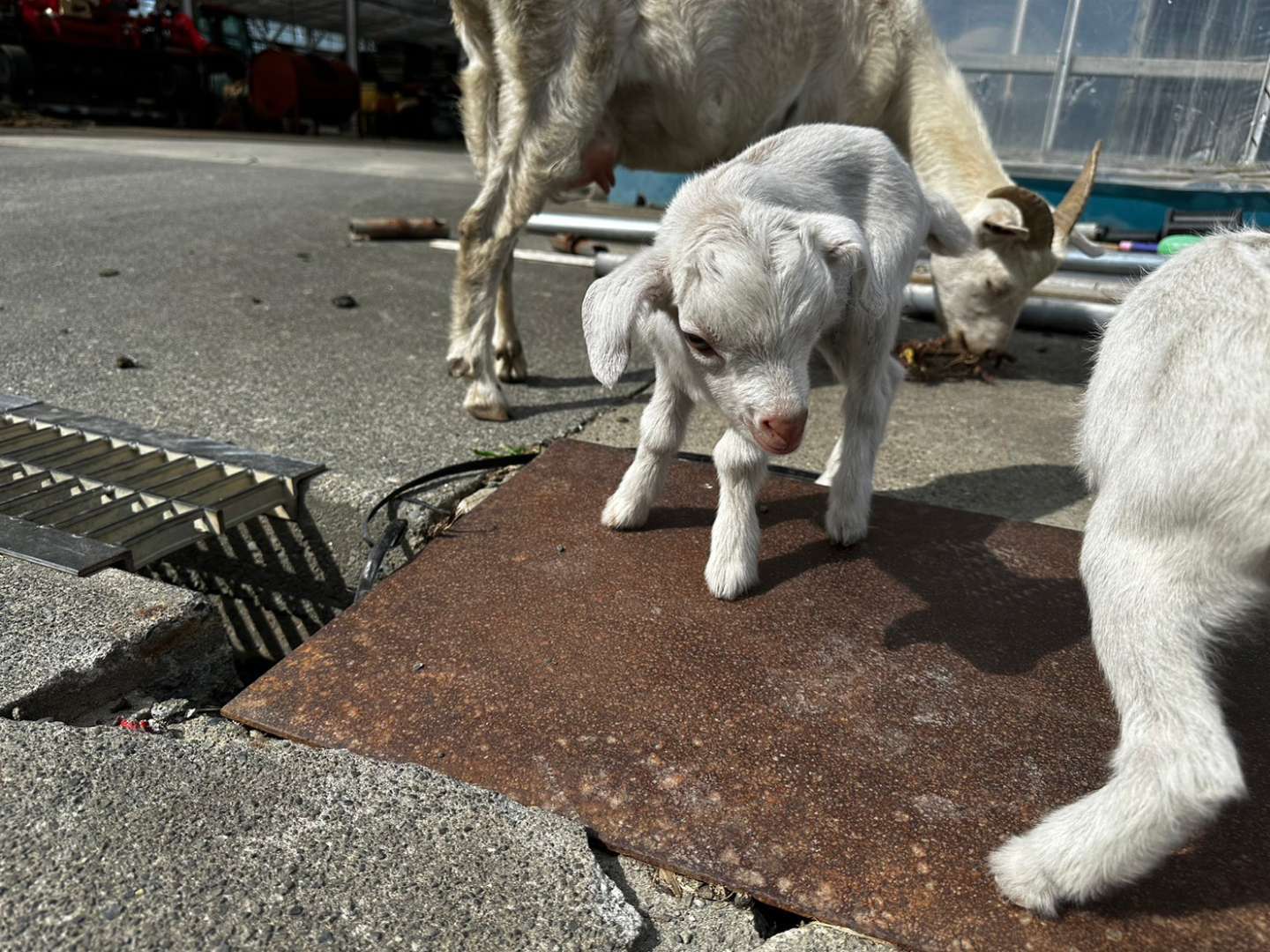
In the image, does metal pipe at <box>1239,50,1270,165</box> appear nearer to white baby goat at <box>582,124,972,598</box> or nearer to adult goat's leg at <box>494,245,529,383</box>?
white baby goat at <box>582,124,972,598</box>

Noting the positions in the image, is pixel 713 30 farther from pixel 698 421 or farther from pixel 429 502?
pixel 429 502

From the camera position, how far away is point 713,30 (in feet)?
11.8

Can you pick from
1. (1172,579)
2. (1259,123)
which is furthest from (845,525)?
(1259,123)

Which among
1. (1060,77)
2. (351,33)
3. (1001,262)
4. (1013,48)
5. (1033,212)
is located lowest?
(1001,262)

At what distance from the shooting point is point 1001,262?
411 cm

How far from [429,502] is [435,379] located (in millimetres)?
1185

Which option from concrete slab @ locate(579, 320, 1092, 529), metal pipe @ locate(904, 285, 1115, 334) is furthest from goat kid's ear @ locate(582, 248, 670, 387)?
metal pipe @ locate(904, 285, 1115, 334)

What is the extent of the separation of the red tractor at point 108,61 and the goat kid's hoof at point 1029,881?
18.4 m

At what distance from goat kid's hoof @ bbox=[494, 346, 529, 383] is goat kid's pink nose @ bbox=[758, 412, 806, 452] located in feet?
7.40

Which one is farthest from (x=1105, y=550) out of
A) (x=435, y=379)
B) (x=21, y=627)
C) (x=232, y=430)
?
(x=435, y=379)

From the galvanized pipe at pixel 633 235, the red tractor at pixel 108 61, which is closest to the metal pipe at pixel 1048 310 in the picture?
the galvanized pipe at pixel 633 235

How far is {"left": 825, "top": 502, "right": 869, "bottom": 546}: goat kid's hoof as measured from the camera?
96.7 inches

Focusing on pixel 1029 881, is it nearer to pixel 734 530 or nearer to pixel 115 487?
pixel 734 530

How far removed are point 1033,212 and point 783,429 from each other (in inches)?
100
